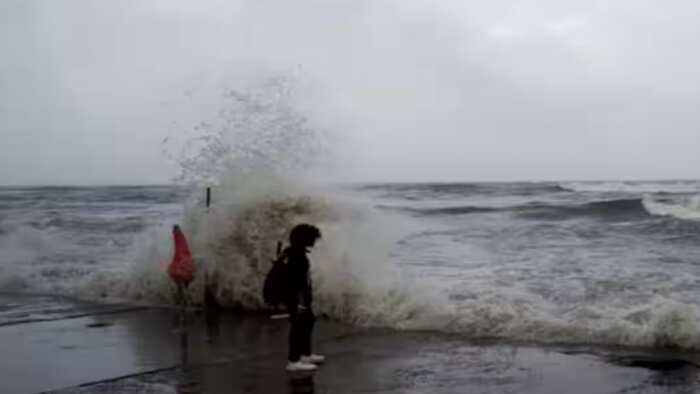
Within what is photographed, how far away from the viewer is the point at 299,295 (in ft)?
22.8

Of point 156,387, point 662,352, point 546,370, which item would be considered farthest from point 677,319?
point 156,387

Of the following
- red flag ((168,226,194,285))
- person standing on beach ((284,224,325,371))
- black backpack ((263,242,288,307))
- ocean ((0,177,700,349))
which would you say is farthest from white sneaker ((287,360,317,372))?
red flag ((168,226,194,285))

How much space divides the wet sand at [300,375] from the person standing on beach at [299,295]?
0.69ft

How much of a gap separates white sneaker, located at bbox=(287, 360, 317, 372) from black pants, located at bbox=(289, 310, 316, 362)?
4 centimetres

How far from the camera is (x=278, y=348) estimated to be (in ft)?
26.8

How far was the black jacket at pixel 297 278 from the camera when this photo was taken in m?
6.85

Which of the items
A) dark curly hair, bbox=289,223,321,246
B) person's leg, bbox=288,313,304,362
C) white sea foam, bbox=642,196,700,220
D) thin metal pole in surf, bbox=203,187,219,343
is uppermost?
dark curly hair, bbox=289,223,321,246

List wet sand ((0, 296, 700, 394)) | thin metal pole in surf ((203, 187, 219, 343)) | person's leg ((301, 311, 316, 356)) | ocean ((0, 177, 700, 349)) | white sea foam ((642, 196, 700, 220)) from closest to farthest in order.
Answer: wet sand ((0, 296, 700, 394)) → person's leg ((301, 311, 316, 356)) → ocean ((0, 177, 700, 349)) → thin metal pole in surf ((203, 187, 219, 343)) → white sea foam ((642, 196, 700, 220))

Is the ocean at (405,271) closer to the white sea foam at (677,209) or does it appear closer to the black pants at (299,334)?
the black pants at (299,334)

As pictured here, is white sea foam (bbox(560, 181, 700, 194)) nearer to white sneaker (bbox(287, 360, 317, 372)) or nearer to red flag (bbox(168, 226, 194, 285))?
red flag (bbox(168, 226, 194, 285))

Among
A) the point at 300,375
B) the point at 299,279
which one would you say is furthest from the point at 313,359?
the point at 299,279

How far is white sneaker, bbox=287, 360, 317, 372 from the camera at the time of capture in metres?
6.89

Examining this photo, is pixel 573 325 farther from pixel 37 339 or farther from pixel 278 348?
pixel 37 339

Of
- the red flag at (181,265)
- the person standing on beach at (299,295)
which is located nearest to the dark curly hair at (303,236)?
the person standing on beach at (299,295)
